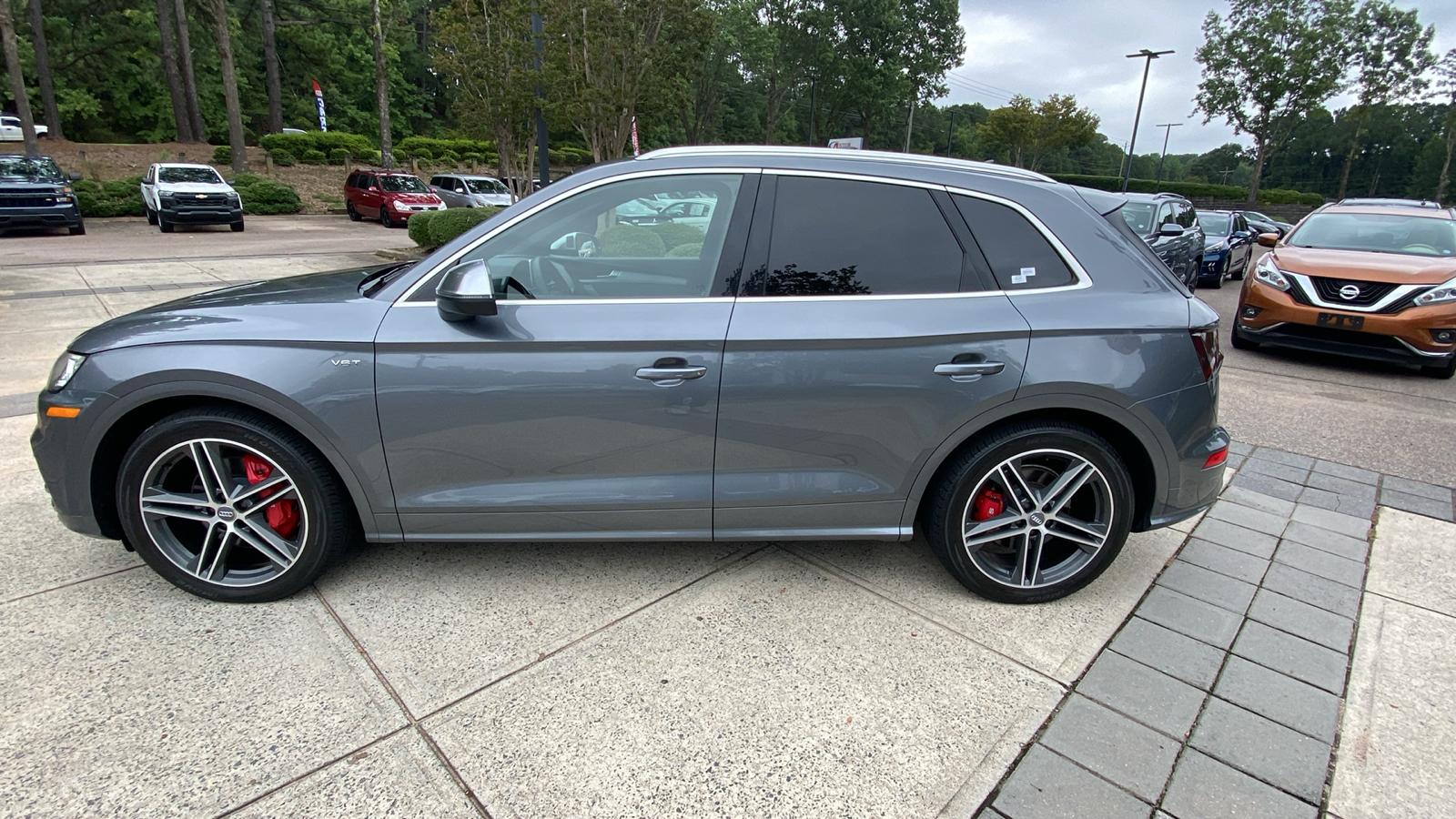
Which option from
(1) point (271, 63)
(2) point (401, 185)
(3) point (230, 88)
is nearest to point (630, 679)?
(2) point (401, 185)

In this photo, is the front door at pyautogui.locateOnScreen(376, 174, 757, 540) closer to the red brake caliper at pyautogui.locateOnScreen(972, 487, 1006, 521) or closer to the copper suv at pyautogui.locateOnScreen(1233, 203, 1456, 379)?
the red brake caliper at pyautogui.locateOnScreen(972, 487, 1006, 521)

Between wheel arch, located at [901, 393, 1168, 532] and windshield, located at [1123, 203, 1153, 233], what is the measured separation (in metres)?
9.71

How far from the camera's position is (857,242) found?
2.72 meters

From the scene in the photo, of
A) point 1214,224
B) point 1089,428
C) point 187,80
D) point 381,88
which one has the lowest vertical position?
point 1089,428

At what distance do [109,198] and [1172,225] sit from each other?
28.0 meters

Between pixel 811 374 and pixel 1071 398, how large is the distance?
97 cm

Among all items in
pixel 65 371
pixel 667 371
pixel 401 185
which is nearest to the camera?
pixel 667 371

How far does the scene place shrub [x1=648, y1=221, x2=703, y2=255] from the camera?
3055 mm

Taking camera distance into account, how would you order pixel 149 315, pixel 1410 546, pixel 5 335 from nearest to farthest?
pixel 149 315 → pixel 1410 546 → pixel 5 335

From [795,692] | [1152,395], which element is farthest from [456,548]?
[1152,395]

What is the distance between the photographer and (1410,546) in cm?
364

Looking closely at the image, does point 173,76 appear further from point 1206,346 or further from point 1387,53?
point 1387,53

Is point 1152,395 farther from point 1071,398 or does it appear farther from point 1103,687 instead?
point 1103,687

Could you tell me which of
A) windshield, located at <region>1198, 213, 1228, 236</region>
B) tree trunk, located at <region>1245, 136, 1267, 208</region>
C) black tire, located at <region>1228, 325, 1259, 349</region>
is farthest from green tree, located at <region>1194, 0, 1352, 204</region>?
black tire, located at <region>1228, 325, 1259, 349</region>
